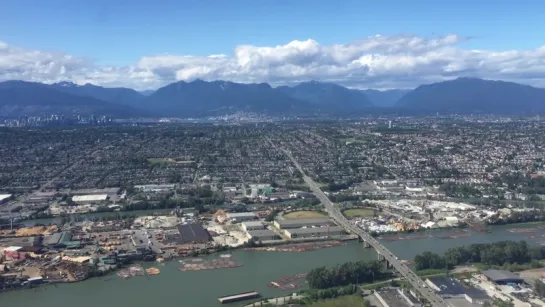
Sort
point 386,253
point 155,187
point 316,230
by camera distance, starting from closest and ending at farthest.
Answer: point 386,253
point 316,230
point 155,187

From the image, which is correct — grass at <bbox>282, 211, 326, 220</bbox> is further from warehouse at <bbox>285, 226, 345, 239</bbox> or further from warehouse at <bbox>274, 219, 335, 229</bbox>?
warehouse at <bbox>285, 226, 345, 239</bbox>

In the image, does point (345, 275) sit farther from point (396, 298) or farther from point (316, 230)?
point (316, 230)

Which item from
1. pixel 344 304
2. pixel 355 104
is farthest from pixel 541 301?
pixel 355 104

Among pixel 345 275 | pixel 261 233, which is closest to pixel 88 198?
pixel 261 233

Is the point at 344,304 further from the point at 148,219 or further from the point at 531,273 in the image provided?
the point at 148,219

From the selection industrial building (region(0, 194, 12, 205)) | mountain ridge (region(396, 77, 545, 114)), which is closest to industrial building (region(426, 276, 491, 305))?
industrial building (region(0, 194, 12, 205))

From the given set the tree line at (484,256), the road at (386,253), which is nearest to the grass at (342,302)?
the road at (386,253)

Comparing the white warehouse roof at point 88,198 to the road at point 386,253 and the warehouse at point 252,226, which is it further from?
the road at point 386,253
